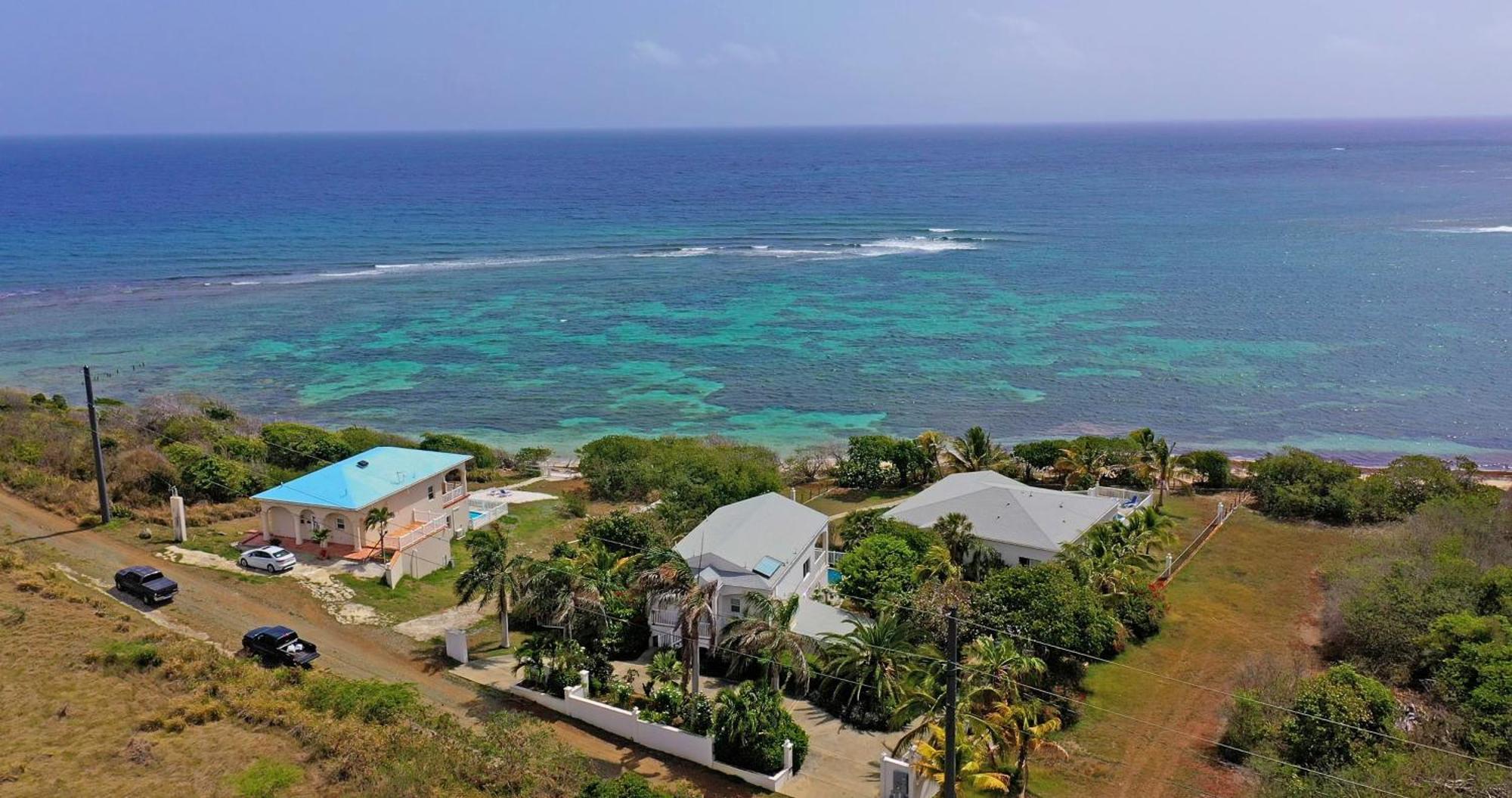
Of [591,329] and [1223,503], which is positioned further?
[591,329]

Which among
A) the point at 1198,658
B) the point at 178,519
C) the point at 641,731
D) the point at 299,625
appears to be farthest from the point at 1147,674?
the point at 178,519

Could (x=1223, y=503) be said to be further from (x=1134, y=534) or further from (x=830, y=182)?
(x=830, y=182)

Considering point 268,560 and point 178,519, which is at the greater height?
→ point 178,519

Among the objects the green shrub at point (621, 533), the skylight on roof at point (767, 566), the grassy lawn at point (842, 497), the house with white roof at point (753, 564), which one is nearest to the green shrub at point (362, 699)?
the house with white roof at point (753, 564)

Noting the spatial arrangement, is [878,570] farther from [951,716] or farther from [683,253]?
[683,253]

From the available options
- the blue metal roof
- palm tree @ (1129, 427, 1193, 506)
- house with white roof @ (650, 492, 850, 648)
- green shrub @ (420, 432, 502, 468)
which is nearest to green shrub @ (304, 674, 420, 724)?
house with white roof @ (650, 492, 850, 648)

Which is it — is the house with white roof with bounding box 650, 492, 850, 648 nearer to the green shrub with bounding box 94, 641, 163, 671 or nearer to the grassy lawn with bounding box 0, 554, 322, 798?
the grassy lawn with bounding box 0, 554, 322, 798

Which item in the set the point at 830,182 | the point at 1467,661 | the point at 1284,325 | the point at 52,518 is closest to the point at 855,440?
the point at 1467,661
